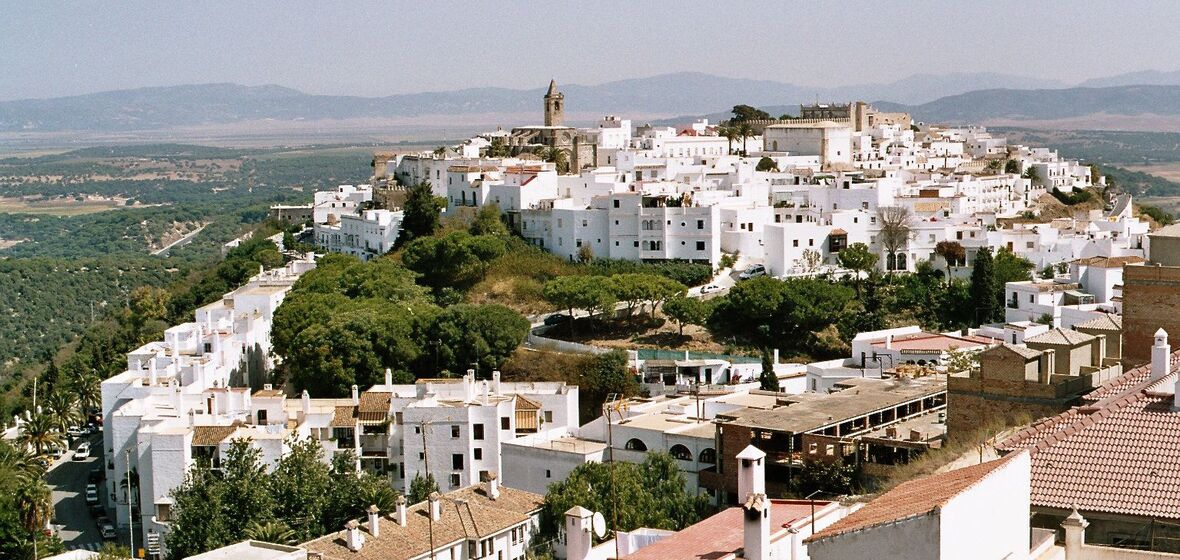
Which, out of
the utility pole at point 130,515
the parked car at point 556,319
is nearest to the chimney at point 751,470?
the utility pole at point 130,515

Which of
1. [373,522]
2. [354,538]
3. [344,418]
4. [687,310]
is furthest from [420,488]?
[687,310]

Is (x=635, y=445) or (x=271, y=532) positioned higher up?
(x=635, y=445)

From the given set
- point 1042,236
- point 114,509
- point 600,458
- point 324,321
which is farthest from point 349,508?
point 1042,236

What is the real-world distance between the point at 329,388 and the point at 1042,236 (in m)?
16.6

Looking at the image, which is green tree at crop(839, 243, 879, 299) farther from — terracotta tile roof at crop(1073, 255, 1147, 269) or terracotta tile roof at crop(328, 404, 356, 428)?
terracotta tile roof at crop(328, 404, 356, 428)

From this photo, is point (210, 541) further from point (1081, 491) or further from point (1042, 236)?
point (1042, 236)

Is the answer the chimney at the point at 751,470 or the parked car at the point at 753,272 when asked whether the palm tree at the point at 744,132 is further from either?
the chimney at the point at 751,470

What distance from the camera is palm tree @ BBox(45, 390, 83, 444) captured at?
31.2 metres

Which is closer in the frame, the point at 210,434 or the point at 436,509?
the point at 436,509

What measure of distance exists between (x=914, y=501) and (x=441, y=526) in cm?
1077

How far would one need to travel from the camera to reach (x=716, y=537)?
11.3 metres

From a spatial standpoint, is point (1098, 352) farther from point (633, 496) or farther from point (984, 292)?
point (984, 292)

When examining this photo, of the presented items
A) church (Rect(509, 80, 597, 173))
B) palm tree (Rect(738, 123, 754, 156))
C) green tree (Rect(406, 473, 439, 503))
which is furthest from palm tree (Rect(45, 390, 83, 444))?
palm tree (Rect(738, 123, 754, 156))

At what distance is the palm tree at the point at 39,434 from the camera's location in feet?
96.0
